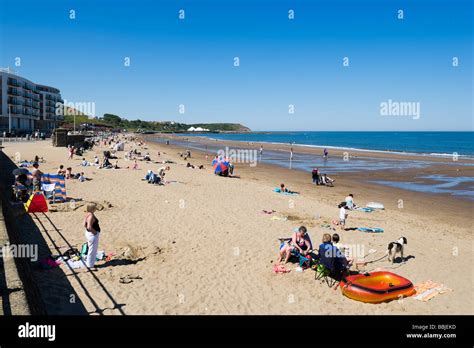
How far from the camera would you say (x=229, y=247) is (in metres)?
10.2

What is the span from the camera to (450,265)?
31.2 feet

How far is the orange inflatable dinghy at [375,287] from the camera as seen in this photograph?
7.26 m

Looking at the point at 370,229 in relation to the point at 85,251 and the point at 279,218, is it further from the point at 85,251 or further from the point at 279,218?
the point at 85,251

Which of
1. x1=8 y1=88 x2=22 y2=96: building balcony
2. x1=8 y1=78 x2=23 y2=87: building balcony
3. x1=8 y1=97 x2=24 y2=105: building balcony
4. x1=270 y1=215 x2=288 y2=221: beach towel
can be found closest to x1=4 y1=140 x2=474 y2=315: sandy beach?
x1=270 y1=215 x2=288 y2=221: beach towel

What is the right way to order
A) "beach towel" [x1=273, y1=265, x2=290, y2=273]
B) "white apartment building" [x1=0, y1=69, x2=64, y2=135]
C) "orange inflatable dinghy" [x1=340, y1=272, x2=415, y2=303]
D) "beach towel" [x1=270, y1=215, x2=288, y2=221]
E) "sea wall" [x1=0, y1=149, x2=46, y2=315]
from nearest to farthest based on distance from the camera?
"sea wall" [x1=0, y1=149, x2=46, y2=315] < "orange inflatable dinghy" [x1=340, y1=272, x2=415, y2=303] < "beach towel" [x1=273, y1=265, x2=290, y2=273] < "beach towel" [x1=270, y1=215, x2=288, y2=221] < "white apartment building" [x1=0, y1=69, x2=64, y2=135]

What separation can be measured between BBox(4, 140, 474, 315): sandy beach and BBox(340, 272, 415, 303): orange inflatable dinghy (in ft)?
0.54

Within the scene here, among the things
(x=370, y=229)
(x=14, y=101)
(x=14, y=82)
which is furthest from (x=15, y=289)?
(x=14, y=82)

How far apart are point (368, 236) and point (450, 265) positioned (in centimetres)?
266

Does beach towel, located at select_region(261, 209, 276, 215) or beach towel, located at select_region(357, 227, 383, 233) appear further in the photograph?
beach towel, located at select_region(261, 209, 276, 215)

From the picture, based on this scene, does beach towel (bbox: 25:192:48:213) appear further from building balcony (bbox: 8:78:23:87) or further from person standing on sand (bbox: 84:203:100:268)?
building balcony (bbox: 8:78:23:87)

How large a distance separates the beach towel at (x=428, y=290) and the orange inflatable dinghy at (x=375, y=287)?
17 centimetres

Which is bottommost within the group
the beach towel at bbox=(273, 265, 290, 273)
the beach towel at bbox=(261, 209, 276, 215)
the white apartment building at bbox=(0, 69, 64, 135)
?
the beach towel at bbox=(273, 265, 290, 273)

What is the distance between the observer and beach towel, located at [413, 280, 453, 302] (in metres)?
7.45
